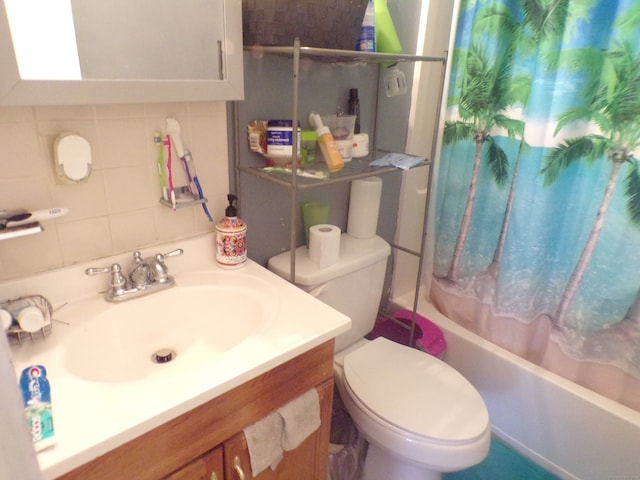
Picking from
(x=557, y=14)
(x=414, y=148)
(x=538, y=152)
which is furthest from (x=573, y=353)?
(x=557, y=14)

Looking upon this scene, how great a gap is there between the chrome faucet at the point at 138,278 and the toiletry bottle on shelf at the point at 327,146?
0.47 m

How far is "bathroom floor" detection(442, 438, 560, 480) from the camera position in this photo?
150 centimetres

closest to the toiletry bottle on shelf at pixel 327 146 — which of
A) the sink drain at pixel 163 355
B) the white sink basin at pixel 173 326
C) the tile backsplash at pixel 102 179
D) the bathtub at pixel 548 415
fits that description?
the tile backsplash at pixel 102 179

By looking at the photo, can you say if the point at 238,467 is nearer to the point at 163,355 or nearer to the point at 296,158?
the point at 163,355

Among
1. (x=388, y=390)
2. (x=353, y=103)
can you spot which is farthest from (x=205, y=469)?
(x=353, y=103)

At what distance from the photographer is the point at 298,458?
96 cm

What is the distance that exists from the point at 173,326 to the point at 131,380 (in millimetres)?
220

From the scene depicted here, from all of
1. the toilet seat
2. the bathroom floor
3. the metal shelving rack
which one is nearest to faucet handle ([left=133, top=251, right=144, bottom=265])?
the metal shelving rack

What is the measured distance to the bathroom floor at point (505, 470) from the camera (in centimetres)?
150

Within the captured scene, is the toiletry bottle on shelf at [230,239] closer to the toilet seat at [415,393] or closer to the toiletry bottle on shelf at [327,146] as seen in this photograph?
the toiletry bottle on shelf at [327,146]

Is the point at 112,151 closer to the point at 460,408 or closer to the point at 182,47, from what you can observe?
the point at 182,47

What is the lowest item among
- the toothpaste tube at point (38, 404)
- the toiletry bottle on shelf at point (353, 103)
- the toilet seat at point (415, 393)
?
the toilet seat at point (415, 393)

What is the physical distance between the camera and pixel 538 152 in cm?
A: 130

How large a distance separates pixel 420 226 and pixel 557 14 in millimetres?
869
